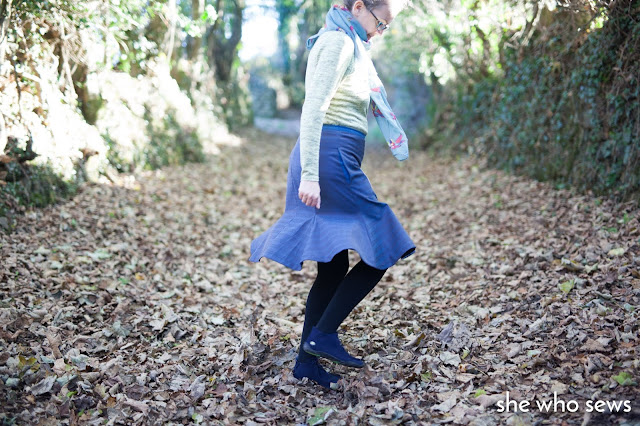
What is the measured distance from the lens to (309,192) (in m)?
2.46

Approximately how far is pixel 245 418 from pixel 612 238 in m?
3.40

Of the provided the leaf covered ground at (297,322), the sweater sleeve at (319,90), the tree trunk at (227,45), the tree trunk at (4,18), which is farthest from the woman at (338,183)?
the tree trunk at (227,45)

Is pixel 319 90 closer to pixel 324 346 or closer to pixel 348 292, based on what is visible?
pixel 348 292

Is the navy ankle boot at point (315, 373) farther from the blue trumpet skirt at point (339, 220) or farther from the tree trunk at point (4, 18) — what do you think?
the tree trunk at point (4, 18)

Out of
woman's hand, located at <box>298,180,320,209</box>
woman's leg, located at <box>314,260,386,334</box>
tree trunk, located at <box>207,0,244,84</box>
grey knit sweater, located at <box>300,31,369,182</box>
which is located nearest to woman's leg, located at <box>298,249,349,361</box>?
woman's leg, located at <box>314,260,386,334</box>

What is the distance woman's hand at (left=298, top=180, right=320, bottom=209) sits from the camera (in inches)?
96.7

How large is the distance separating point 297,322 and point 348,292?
1405 mm

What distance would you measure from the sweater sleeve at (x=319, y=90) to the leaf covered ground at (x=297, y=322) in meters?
1.27

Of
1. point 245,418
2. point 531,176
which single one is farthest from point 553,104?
point 245,418

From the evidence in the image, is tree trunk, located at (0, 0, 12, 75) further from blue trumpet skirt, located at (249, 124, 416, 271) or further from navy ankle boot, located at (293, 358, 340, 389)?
navy ankle boot, located at (293, 358, 340, 389)

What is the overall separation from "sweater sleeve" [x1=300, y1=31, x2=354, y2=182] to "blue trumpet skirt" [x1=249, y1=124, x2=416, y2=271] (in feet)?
0.33

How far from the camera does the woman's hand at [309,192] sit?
246cm

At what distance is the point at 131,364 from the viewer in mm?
3186

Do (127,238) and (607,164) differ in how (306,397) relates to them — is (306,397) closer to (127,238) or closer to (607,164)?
(127,238)
